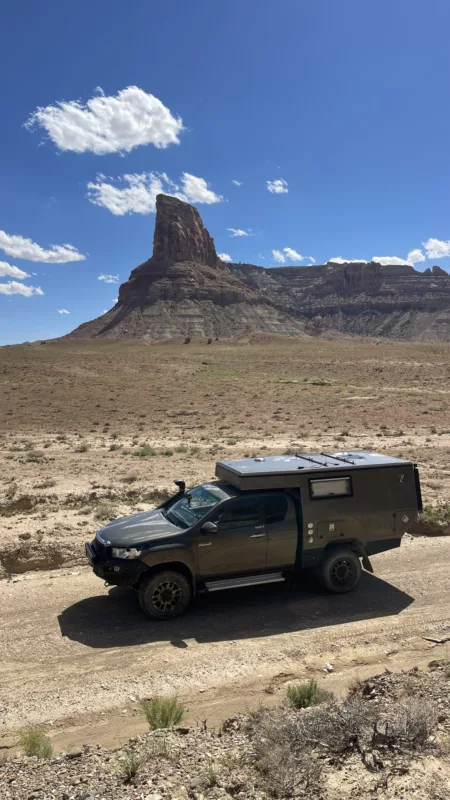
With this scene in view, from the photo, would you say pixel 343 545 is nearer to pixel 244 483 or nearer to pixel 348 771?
pixel 244 483

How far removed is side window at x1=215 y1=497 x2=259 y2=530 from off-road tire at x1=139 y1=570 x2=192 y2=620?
2.98 feet

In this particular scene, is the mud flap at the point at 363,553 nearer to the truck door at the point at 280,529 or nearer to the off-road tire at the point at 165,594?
the truck door at the point at 280,529

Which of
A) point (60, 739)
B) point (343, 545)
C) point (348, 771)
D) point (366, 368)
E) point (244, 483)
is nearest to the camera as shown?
point (348, 771)

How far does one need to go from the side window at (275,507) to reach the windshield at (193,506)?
0.65 meters

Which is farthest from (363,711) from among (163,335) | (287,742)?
(163,335)

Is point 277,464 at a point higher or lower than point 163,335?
lower

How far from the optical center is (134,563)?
6938mm

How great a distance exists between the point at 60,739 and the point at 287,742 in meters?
2.10

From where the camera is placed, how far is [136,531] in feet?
24.3

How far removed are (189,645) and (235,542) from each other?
1.43 meters

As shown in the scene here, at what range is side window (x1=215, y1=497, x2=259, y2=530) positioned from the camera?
7.42m

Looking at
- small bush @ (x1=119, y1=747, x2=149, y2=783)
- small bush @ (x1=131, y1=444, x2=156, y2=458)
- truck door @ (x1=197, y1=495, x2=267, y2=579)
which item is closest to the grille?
truck door @ (x1=197, y1=495, x2=267, y2=579)

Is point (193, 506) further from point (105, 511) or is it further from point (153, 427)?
point (153, 427)

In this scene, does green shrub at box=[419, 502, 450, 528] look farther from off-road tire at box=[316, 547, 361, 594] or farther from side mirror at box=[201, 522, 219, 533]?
side mirror at box=[201, 522, 219, 533]
